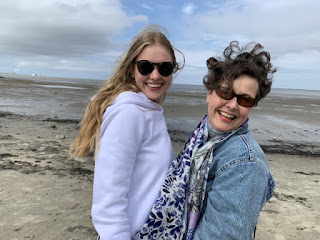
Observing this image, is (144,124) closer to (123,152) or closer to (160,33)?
(123,152)

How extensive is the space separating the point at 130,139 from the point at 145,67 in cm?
67

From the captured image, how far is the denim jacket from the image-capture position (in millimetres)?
1291

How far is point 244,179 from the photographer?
1309 mm

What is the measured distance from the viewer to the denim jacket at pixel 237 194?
4.24 feet

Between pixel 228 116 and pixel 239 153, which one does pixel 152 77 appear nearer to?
pixel 228 116

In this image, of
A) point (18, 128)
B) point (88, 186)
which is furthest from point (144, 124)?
point (18, 128)

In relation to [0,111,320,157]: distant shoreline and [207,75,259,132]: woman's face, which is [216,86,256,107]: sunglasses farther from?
[0,111,320,157]: distant shoreline

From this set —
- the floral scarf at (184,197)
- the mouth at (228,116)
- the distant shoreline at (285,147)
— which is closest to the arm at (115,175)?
the floral scarf at (184,197)

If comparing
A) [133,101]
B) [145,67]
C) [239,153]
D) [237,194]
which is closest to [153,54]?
[145,67]

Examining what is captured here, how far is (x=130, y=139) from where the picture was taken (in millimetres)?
1586

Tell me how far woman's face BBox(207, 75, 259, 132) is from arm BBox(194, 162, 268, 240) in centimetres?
32

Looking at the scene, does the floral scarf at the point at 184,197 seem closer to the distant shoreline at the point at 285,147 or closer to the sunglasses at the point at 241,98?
the sunglasses at the point at 241,98

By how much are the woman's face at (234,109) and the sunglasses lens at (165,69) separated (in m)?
0.55

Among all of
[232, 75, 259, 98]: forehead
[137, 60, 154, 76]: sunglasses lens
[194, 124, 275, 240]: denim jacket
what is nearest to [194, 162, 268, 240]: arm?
[194, 124, 275, 240]: denim jacket
